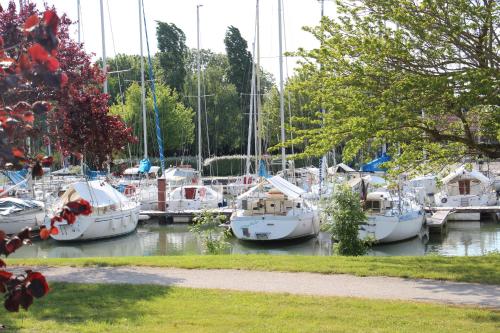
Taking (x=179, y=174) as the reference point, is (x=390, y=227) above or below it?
below

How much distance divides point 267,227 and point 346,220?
8179 mm

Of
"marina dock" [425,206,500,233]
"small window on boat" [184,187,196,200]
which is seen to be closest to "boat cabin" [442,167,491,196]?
"marina dock" [425,206,500,233]

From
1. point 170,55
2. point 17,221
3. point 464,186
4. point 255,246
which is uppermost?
point 170,55

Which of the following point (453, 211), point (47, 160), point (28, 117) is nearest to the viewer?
point (28, 117)

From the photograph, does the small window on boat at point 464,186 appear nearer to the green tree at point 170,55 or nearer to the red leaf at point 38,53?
the red leaf at point 38,53

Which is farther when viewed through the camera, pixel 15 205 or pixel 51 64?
pixel 15 205

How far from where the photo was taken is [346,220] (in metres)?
19.0

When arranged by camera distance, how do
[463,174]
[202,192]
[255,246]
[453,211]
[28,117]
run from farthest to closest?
[202,192] → [463,174] → [453,211] → [255,246] → [28,117]

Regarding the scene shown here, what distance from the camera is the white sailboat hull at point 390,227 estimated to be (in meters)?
25.8

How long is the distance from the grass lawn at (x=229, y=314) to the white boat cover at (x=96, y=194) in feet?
54.9

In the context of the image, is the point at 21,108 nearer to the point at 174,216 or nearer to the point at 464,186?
the point at 174,216

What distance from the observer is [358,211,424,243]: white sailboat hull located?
25.8 m

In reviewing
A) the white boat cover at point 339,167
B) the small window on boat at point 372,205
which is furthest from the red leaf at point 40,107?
the white boat cover at point 339,167

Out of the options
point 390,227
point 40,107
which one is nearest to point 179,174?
point 390,227
